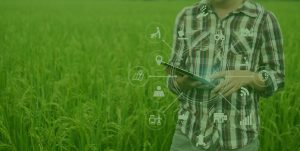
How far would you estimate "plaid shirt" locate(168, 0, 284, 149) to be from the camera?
1.17 m

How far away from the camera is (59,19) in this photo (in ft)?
10.9

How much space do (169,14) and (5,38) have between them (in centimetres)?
97

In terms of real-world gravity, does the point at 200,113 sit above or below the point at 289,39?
below

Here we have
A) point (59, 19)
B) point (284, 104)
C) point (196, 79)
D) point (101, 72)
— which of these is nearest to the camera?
point (196, 79)

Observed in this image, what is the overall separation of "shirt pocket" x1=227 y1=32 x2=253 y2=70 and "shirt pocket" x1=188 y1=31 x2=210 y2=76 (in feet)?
0.21

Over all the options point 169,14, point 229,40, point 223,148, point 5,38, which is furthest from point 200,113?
point 5,38

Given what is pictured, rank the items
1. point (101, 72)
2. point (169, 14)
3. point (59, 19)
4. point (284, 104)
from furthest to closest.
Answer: point (59, 19), point (169, 14), point (101, 72), point (284, 104)

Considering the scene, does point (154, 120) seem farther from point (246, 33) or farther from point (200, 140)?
point (246, 33)

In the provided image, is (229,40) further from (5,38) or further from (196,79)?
(5,38)

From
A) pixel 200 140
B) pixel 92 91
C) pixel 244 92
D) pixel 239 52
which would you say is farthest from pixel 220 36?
pixel 92 91

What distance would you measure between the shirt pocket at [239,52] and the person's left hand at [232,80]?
0.11 feet

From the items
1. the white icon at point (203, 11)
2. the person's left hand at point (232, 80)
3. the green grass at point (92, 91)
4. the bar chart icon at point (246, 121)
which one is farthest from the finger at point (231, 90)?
the green grass at point (92, 91)

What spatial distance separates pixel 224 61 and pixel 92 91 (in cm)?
81

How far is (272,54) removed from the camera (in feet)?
3.80
